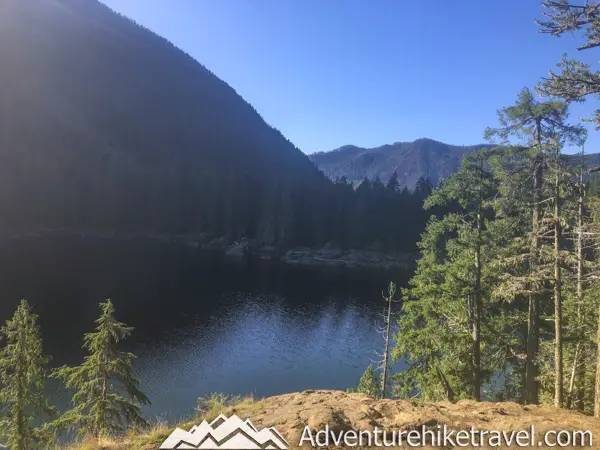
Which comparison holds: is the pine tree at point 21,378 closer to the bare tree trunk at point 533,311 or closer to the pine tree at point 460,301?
the pine tree at point 460,301

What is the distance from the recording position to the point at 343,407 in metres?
9.02

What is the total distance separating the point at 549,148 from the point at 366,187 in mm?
110549

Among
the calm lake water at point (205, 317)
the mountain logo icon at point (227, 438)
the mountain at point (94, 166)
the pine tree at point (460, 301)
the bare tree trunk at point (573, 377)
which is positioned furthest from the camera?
the mountain at point (94, 166)

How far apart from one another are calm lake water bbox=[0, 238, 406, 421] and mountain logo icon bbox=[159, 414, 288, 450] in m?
20.4

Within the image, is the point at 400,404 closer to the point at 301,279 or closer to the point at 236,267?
the point at 301,279

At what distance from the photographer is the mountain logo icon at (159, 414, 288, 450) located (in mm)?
7103

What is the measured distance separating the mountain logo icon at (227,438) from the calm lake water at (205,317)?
20.4 meters

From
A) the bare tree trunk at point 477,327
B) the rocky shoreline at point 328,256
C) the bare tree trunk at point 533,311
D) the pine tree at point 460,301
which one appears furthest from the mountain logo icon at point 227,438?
the rocky shoreline at point 328,256

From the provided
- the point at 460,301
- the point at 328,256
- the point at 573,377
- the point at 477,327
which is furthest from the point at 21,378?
the point at 328,256

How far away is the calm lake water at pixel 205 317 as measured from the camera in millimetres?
33250

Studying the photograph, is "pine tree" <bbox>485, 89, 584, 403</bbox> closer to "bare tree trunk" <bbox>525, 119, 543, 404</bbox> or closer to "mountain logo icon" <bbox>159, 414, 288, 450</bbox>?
"bare tree trunk" <bbox>525, 119, 543, 404</bbox>

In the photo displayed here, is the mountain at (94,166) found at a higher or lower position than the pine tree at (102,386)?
higher

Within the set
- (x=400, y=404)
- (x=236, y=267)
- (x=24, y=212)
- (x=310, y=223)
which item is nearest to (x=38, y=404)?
(x=400, y=404)

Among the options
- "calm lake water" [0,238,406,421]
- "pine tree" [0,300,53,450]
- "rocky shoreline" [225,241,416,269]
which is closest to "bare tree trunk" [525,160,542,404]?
"pine tree" [0,300,53,450]
